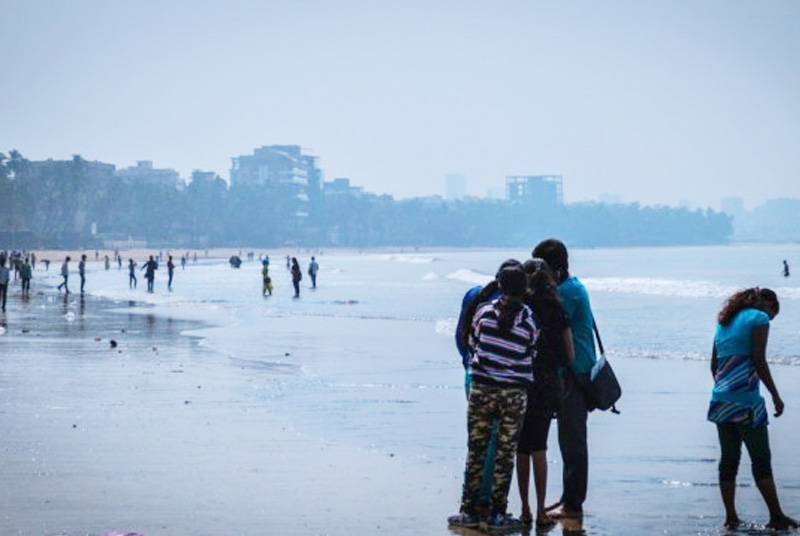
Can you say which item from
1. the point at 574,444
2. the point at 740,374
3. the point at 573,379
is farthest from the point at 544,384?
the point at 740,374

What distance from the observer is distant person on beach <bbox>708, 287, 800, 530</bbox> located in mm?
8492

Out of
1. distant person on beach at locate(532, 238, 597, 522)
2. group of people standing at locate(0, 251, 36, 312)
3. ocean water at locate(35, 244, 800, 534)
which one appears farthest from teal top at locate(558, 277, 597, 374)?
group of people standing at locate(0, 251, 36, 312)

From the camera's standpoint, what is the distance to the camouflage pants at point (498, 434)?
8.20m

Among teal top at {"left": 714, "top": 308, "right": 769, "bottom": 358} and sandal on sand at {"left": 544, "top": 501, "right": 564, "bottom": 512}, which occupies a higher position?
teal top at {"left": 714, "top": 308, "right": 769, "bottom": 358}

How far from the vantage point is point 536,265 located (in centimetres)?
840

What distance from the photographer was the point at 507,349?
26.7 ft

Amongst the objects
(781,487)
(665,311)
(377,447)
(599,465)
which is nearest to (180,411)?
(377,447)

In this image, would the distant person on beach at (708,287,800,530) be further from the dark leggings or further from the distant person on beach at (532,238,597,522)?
the distant person on beach at (532,238,597,522)

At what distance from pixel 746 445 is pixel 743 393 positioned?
1.07 ft

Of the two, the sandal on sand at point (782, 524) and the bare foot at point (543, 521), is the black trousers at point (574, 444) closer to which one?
the bare foot at point (543, 521)

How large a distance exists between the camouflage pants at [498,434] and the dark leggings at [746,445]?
1.37 metres

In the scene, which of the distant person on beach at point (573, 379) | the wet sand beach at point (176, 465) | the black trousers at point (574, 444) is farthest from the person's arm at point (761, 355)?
the wet sand beach at point (176, 465)

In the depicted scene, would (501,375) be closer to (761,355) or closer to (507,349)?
(507,349)

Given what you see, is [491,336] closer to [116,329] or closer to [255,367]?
[255,367]
